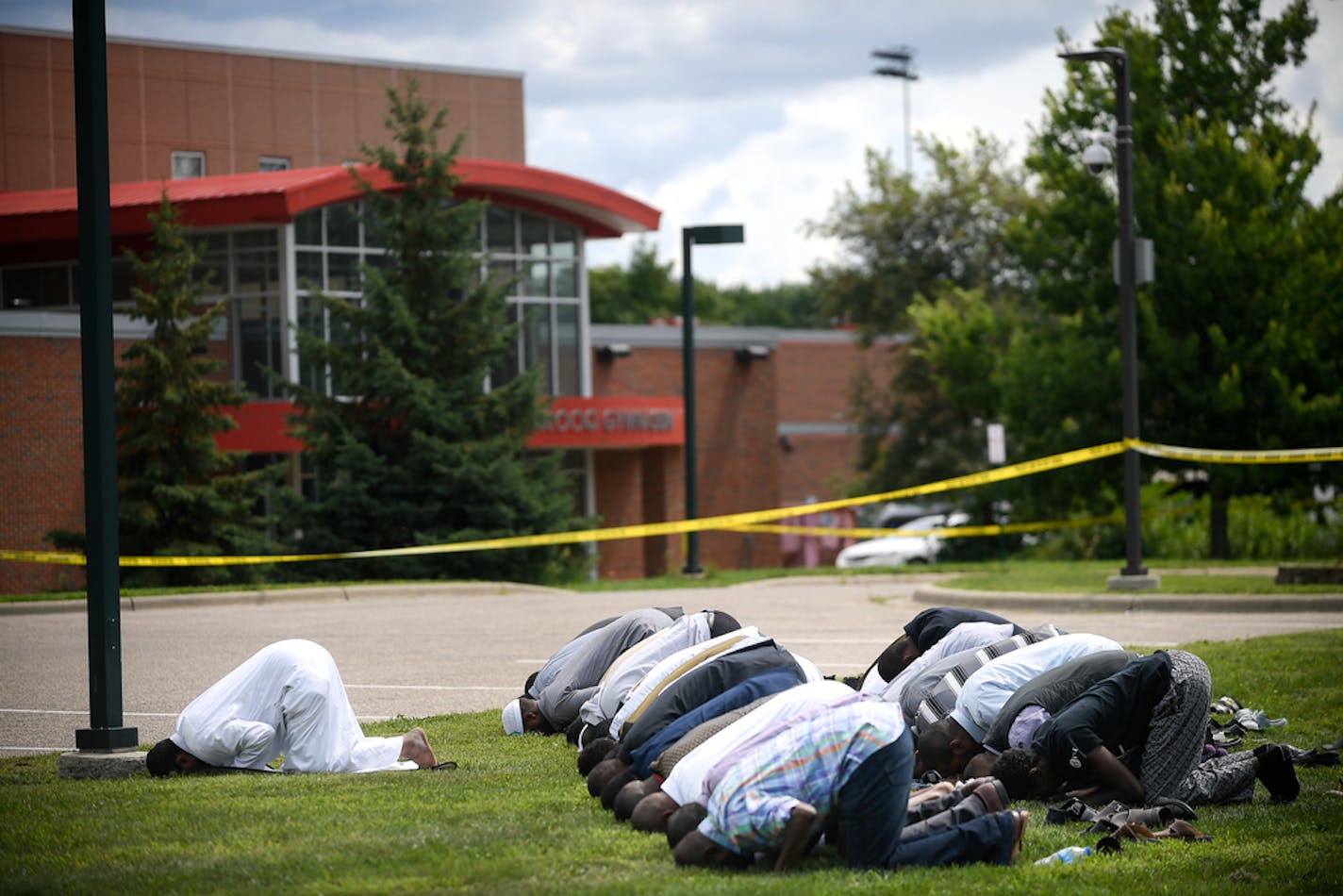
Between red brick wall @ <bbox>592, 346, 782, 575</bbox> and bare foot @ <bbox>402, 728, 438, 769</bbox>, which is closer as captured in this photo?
bare foot @ <bbox>402, 728, 438, 769</bbox>

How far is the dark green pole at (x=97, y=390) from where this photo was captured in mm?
8969

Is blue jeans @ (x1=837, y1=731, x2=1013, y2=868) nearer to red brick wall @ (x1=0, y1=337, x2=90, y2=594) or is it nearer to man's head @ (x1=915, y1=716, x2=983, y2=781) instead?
man's head @ (x1=915, y1=716, x2=983, y2=781)

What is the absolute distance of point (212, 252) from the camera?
119 ft

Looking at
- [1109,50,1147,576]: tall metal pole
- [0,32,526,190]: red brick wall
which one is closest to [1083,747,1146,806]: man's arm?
[1109,50,1147,576]: tall metal pole

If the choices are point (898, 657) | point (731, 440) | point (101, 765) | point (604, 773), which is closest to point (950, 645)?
point (898, 657)

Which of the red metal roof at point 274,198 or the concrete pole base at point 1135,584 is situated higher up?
the red metal roof at point 274,198

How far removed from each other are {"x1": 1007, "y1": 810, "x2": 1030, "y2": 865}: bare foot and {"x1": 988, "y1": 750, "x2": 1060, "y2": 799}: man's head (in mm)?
1038

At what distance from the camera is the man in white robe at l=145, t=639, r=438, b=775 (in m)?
8.52

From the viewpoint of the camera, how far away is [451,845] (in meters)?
6.59

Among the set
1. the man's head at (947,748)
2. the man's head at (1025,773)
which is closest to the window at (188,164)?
the man's head at (947,748)

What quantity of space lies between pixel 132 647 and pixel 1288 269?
20845mm

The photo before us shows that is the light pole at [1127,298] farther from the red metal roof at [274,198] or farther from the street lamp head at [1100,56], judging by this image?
the red metal roof at [274,198]

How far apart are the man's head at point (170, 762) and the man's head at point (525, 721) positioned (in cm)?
220

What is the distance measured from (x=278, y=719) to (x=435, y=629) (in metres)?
9.63
